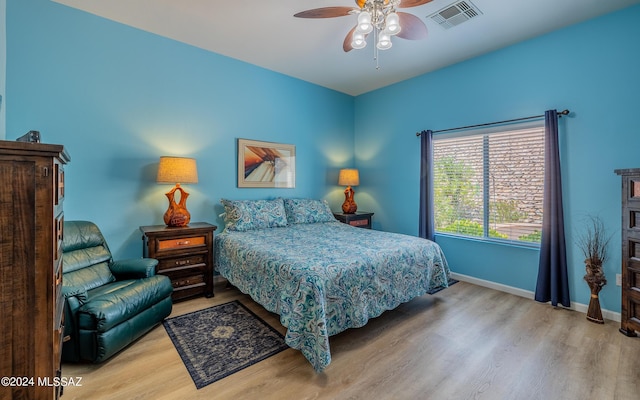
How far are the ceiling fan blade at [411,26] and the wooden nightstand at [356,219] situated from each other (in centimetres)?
262

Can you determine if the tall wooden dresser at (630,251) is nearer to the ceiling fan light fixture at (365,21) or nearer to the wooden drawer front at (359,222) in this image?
the ceiling fan light fixture at (365,21)

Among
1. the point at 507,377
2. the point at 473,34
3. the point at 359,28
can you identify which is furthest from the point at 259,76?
the point at 507,377

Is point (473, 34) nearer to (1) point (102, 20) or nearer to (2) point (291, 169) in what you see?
(2) point (291, 169)

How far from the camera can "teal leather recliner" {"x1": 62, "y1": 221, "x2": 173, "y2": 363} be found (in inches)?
73.2

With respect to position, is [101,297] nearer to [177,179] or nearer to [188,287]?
[188,287]

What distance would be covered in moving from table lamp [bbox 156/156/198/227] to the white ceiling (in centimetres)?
142

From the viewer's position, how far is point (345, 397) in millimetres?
1647

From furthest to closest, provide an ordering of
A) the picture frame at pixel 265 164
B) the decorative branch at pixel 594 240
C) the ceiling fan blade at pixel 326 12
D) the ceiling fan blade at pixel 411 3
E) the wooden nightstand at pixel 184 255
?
the picture frame at pixel 265 164
the wooden nightstand at pixel 184 255
the decorative branch at pixel 594 240
the ceiling fan blade at pixel 326 12
the ceiling fan blade at pixel 411 3

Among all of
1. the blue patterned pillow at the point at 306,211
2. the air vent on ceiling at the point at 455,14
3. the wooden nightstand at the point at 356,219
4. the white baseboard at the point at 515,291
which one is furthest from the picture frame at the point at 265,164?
the white baseboard at the point at 515,291

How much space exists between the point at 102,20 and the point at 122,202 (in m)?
1.85

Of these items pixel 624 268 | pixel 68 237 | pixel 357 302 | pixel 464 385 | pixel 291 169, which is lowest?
pixel 464 385

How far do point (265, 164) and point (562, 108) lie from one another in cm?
352

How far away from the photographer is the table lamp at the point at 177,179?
2889 mm

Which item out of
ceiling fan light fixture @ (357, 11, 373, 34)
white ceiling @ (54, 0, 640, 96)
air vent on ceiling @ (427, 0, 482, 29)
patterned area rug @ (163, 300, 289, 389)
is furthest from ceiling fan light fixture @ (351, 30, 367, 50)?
patterned area rug @ (163, 300, 289, 389)
